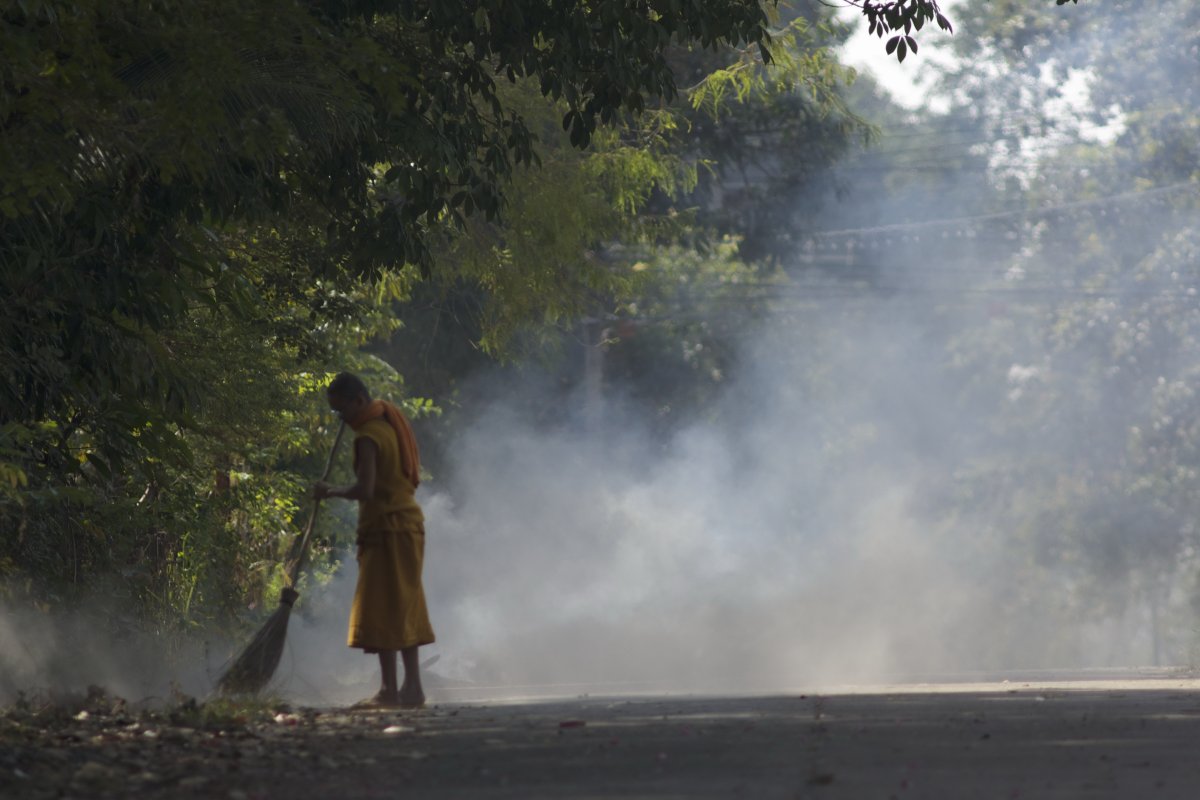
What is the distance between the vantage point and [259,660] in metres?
9.43

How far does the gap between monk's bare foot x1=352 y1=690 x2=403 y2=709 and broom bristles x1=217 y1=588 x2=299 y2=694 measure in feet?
1.78

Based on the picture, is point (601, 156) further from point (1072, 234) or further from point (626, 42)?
point (1072, 234)

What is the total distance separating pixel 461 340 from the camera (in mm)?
25719

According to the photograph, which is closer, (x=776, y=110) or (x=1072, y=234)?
(x=776, y=110)

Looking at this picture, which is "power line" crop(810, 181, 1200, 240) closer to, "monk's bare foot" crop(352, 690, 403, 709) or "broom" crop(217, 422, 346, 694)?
"broom" crop(217, 422, 346, 694)

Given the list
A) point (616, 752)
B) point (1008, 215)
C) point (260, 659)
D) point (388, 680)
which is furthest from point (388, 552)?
point (1008, 215)

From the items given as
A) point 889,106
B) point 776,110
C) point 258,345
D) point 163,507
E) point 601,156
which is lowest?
point 163,507

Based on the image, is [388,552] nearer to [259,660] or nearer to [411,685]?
[411,685]

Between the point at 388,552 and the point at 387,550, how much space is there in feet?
0.03

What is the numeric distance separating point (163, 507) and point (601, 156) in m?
5.00

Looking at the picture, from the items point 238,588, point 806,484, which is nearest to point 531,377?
point 806,484

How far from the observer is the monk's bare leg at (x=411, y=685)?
930 cm

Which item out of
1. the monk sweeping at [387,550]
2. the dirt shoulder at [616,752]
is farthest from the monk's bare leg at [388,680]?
the dirt shoulder at [616,752]

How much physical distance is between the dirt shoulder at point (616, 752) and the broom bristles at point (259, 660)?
58cm
